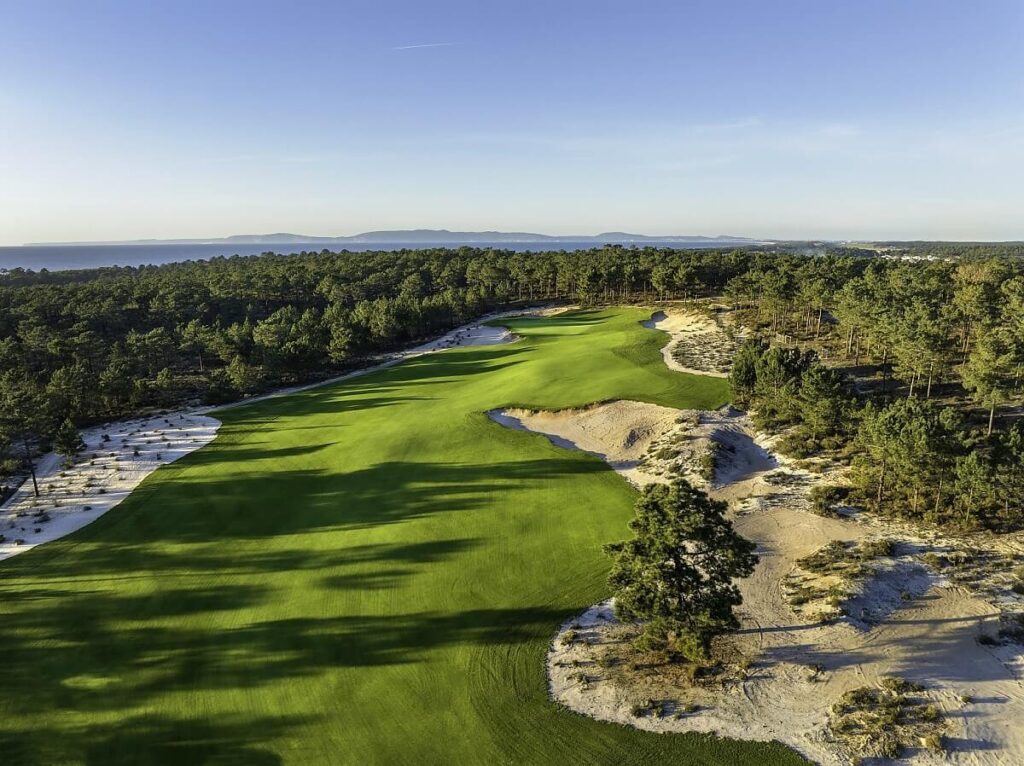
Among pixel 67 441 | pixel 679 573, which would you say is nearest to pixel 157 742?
pixel 679 573

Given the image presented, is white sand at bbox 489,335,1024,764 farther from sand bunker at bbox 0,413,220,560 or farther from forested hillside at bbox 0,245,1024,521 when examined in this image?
sand bunker at bbox 0,413,220,560

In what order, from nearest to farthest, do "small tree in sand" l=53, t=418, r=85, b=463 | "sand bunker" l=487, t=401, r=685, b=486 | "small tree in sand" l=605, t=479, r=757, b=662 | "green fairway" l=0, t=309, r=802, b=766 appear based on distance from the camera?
"green fairway" l=0, t=309, r=802, b=766 < "small tree in sand" l=605, t=479, r=757, b=662 < "sand bunker" l=487, t=401, r=685, b=486 < "small tree in sand" l=53, t=418, r=85, b=463

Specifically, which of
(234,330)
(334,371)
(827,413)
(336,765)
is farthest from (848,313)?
(234,330)

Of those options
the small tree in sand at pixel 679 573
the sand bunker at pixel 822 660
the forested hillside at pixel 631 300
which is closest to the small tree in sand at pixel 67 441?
the forested hillside at pixel 631 300

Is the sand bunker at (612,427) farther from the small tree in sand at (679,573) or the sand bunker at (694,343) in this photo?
the small tree in sand at (679,573)

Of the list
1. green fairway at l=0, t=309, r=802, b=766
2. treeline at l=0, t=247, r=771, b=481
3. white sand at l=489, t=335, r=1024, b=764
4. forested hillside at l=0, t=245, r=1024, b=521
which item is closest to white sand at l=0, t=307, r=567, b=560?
green fairway at l=0, t=309, r=802, b=766

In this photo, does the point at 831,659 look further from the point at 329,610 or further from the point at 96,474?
the point at 96,474
